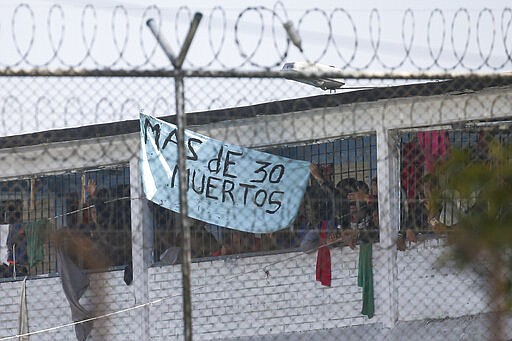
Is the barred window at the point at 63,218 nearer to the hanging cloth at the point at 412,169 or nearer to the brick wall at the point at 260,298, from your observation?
the brick wall at the point at 260,298

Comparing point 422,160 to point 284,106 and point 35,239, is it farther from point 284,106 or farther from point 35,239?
point 35,239

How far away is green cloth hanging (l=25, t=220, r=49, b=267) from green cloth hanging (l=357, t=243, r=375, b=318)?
4243mm

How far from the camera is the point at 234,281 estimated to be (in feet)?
44.9

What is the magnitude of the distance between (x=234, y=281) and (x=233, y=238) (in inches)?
Result: 23.6

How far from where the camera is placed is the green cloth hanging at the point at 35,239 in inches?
579

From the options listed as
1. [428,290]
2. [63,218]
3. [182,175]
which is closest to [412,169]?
[428,290]

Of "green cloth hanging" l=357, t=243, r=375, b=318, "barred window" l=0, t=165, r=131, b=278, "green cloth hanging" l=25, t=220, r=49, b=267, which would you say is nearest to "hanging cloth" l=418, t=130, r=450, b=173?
"green cloth hanging" l=357, t=243, r=375, b=318

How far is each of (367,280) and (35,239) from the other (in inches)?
178

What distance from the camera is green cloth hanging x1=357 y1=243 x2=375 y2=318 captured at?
12.8 metres

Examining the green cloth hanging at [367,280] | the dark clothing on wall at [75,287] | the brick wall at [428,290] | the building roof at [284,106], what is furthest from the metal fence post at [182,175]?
the dark clothing on wall at [75,287]

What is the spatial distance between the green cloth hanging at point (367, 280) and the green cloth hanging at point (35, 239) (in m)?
4.24

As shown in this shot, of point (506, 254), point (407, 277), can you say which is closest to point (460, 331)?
point (407, 277)

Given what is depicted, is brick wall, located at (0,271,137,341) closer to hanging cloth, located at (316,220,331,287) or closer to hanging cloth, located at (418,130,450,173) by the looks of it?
hanging cloth, located at (316,220,331,287)

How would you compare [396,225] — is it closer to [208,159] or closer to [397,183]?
[397,183]
